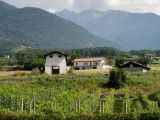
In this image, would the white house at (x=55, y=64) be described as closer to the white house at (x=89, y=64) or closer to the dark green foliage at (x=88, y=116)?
the white house at (x=89, y=64)

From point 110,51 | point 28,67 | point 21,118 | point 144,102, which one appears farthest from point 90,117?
point 110,51

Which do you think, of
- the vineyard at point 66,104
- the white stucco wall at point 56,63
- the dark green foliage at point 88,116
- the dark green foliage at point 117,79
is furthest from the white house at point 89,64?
the dark green foliage at point 88,116

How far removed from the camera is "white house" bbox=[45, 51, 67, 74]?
5206 centimetres

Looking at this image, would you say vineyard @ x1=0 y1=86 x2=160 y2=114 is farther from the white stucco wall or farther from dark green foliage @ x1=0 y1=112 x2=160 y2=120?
the white stucco wall

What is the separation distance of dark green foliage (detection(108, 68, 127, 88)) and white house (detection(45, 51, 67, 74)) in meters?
15.6

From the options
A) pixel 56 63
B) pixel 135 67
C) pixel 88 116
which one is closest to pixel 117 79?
pixel 135 67

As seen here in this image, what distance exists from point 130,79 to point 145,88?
361cm

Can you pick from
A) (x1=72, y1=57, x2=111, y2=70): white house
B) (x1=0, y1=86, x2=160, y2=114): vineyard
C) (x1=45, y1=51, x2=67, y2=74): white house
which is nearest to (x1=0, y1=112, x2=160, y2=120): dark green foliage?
(x1=0, y1=86, x2=160, y2=114): vineyard

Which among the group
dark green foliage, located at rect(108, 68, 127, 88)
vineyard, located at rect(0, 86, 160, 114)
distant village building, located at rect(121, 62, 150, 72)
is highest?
distant village building, located at rect(121, 62, 150, 72)

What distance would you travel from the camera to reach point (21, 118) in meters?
17.9

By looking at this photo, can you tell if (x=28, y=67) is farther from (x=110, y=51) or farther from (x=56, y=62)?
(x=110, y=51)

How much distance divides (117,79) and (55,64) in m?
18.2

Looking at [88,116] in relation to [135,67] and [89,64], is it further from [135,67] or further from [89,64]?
[89,64]

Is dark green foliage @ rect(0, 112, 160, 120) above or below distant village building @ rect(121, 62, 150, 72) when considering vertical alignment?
below
